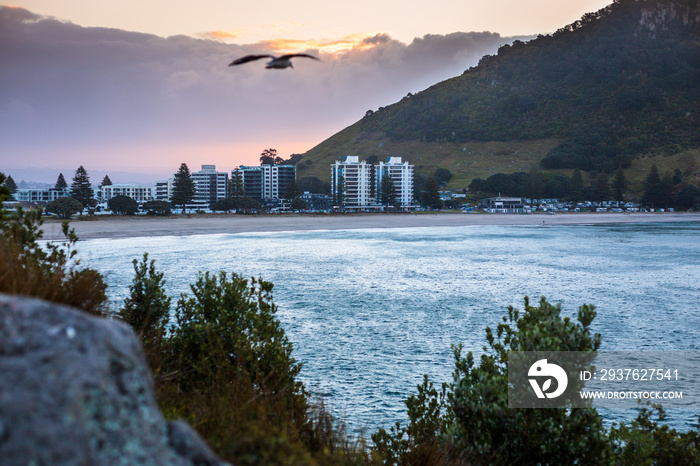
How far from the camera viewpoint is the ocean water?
1620cm

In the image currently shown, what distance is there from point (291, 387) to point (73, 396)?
6.14 metres

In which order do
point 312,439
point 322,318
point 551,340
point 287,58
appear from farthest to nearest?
1. point 322,318
2. point 551,340
3. point 312,439
4. point 287,58

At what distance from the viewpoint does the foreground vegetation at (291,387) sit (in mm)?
5793

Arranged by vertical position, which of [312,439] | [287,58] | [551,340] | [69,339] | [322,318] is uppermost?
[287,58]

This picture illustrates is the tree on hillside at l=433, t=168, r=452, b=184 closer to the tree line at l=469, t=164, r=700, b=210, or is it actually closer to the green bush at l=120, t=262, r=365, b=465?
the tree line at l=469, t=164, r=700, b=210

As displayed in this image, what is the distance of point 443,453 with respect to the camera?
736cm

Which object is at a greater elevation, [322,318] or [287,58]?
[287,58]

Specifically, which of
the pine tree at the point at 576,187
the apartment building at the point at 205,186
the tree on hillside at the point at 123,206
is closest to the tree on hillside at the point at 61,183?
the apartment building at the point at 205,186

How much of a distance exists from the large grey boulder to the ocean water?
17.8 feet

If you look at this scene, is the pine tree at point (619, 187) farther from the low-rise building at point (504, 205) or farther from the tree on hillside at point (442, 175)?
the tree on hillside at point (442, 175)

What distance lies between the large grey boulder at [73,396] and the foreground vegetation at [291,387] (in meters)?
→ 1.85

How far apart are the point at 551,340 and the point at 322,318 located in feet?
54.1

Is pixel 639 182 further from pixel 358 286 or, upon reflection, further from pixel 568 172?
pixel 358 286

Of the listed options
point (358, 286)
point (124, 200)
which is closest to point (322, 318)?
point (358, 286)
